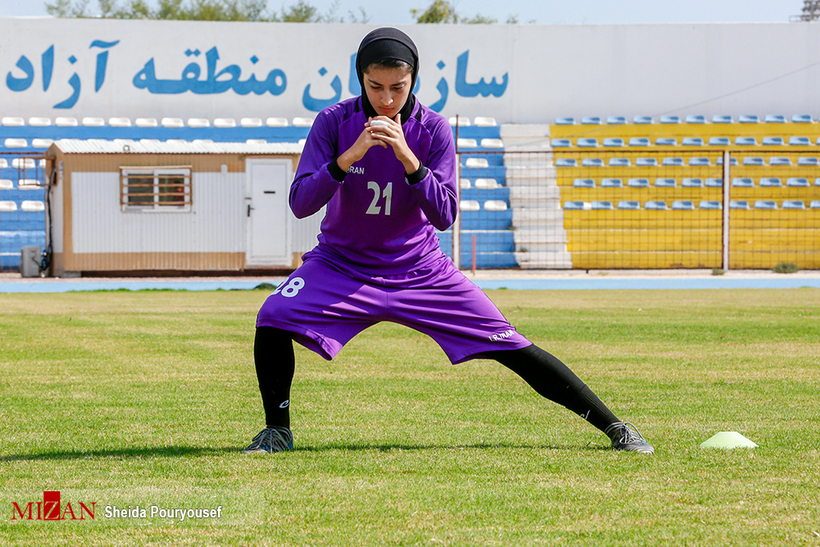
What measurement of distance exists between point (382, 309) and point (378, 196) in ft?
1.61

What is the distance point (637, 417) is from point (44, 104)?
26262mm

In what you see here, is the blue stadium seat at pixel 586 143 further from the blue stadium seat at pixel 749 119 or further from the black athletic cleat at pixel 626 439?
the black athletic cleat at pixel 626 439

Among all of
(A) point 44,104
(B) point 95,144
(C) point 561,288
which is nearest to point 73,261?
(B) point 95,144

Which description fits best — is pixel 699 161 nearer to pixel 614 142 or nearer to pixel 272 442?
pixel 614 142

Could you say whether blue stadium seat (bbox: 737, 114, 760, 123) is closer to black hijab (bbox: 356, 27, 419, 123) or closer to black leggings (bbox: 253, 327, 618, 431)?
black leggings (bbox: 253, 327, 618, 431)

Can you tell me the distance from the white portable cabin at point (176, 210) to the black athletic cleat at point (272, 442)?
17010 mm

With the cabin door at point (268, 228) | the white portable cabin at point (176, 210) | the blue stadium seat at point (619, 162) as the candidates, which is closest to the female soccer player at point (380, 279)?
the white portable cabin at point (176, 210)

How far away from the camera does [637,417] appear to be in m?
5.24

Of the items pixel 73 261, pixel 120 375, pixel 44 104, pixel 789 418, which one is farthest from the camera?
pixel 44 104

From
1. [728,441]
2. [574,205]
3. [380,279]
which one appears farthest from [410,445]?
[574,205]

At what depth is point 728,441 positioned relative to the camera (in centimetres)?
434

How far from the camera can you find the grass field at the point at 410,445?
2996 mm

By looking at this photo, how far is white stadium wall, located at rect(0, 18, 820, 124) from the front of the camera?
27.8 meters

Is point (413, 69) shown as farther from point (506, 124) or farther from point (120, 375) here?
point (506, 124)
